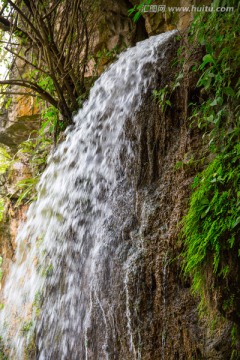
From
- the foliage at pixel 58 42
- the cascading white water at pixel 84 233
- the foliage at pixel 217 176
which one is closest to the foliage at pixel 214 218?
the foliage at pixel 217 176

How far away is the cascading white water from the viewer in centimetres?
286

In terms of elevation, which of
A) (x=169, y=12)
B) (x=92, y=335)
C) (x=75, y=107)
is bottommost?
(x=92, y=335)

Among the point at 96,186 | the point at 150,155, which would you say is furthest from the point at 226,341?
the point at 96,186

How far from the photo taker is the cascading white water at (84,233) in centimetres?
286

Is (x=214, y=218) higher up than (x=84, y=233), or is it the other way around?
(x=214, y=218)

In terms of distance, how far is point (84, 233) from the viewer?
10.9 ft

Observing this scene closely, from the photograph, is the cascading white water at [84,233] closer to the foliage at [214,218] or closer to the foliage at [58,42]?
the foliage at [58,42]

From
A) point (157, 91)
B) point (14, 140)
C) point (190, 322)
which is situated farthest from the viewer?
point (14, 140)

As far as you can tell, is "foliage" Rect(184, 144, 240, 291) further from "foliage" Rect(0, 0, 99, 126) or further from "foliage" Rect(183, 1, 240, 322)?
"foliage" Rect(0, 0, 99, 126)

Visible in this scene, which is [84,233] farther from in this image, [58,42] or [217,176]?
Answer: [58,42]

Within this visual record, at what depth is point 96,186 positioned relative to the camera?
11.2 feet

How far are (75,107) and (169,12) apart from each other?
1.44 m

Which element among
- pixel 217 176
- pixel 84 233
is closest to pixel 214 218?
A: pixel 217 176

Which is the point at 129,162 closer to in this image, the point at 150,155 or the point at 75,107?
the point at 150,155
